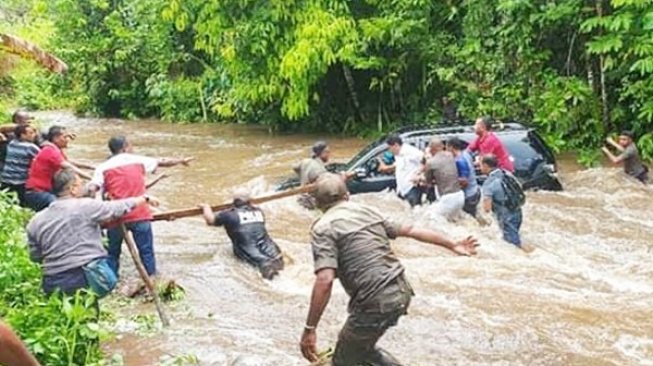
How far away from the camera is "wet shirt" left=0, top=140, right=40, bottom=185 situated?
9953 millimetres

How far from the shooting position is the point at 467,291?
8602 mm

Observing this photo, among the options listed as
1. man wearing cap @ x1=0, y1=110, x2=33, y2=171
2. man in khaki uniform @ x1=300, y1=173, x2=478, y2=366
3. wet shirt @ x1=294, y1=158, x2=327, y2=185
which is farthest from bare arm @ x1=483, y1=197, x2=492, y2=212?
man wearing cap @ x1=0, y1=110, x2=33, y2=171

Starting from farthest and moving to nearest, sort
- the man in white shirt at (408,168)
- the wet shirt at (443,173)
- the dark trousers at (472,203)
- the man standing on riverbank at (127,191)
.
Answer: the man in white shirt at (408,168), the dark trousers at (472,203), the wet shirt at (443,173), the man standing on riverbank at (127,191)

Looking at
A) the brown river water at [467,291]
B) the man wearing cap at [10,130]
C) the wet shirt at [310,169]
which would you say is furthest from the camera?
the wet shirt at [310,169]

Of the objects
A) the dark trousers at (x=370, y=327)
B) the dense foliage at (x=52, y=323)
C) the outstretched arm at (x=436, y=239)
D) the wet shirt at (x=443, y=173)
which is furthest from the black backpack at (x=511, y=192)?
the dense foliage at (x=52, y=323)

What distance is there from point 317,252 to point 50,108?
31969 mm

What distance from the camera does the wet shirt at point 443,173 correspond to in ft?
34.8

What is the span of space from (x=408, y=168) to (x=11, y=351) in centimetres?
881

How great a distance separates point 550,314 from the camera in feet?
25.8

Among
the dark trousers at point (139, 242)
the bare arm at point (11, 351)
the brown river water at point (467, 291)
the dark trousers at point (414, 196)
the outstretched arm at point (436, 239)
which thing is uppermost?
the bare arm at point (11, 351)

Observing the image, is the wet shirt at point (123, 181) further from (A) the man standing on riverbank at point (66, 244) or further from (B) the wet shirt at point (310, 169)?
(B) the wet shirt at point (310, 169)

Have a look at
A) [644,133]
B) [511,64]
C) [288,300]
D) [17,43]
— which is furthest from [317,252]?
[511,64]

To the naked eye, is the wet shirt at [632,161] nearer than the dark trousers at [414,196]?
No

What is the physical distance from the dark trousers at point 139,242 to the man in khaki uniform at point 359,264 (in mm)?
3790
